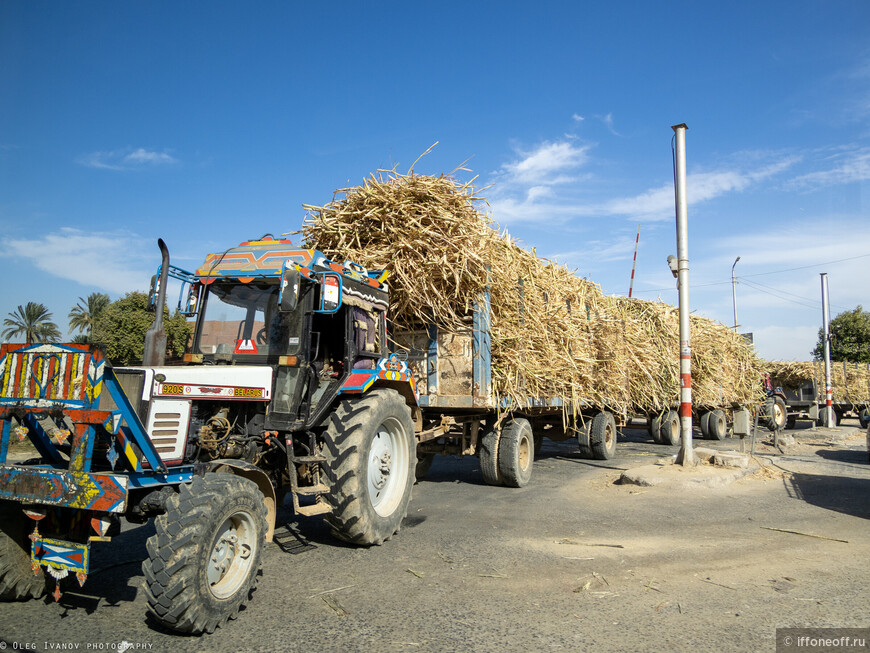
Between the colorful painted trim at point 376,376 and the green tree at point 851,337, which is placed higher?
the green tree at point 851,337

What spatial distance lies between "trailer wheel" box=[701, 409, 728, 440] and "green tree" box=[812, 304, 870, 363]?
2845 centimetres

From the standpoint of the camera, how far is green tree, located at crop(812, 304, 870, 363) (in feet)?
135

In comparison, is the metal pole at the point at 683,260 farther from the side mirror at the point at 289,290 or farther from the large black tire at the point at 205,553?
the large black tire at the point at 205,553

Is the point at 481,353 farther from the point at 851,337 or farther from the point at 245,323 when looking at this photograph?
the point at 851,337

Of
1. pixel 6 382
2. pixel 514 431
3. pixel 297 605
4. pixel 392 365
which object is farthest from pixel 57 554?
pixel 514 431

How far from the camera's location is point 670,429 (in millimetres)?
16000

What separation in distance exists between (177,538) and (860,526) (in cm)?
738

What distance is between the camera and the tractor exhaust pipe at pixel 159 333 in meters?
5.16

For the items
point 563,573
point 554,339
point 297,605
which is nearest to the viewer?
point 297,605

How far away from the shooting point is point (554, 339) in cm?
978

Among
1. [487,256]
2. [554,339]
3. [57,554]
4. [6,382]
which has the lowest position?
[57,554]

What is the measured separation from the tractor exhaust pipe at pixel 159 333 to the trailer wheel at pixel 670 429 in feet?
45.4

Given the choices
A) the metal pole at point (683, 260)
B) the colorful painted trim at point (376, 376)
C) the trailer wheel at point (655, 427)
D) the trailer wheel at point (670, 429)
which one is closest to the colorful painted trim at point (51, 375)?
the colorful painted trim at point (376, 376)

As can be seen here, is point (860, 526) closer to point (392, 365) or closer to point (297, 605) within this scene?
point (392, 365)
